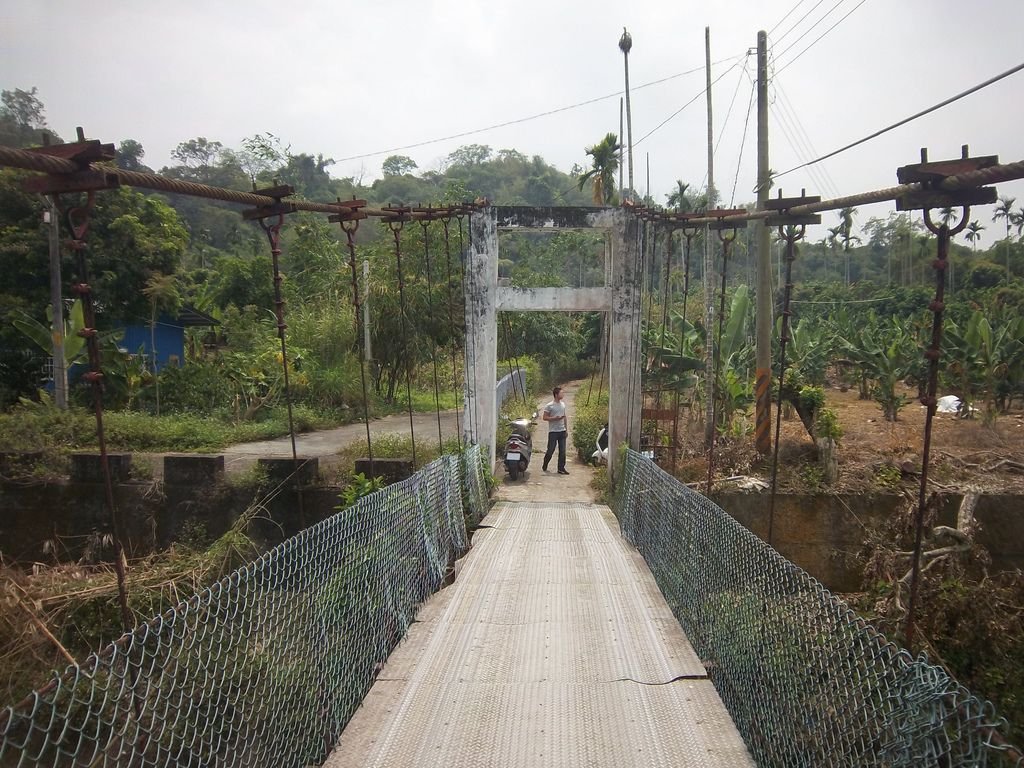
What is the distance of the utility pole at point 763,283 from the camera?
1020cm

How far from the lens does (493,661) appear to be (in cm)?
391

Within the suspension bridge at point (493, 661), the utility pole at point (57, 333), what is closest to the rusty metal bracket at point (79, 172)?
the suspension bridge at point (493, 661)

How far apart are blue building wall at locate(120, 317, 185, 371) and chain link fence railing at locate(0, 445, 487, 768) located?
55.0ft

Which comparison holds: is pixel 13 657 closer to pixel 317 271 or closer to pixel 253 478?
pixel 253 478

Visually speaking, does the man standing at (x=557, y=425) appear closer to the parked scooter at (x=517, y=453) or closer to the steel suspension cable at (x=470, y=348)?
the parked scooter at (x=517, y=453)

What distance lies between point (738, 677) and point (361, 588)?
1829 mm

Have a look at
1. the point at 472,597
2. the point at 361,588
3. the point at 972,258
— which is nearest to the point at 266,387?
the point at 472,597

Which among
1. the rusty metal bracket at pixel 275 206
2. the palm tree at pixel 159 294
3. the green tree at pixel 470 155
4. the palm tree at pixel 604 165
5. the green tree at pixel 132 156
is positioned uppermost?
the green tree at pixel 470 155

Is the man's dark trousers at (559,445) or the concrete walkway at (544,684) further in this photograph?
the man's dark trousers at (559,445)

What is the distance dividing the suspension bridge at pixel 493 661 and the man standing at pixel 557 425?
580cm

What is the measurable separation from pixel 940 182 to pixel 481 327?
754cm

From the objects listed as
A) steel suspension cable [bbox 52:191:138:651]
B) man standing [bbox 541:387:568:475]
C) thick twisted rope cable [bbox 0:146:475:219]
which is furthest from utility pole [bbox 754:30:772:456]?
steel suspension cable [bbox 52:191:138:651]

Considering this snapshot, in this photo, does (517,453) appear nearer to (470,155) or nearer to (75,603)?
(75,603)

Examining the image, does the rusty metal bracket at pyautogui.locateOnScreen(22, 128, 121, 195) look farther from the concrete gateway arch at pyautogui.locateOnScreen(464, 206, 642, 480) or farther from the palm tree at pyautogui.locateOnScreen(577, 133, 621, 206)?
the palm tree at pyautogui.locateOnScreen(577, 133, 621, 206)
